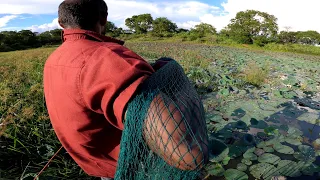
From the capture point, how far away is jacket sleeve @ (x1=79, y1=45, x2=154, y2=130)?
0.70 m

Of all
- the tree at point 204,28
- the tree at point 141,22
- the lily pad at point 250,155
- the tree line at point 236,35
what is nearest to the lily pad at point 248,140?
the lily pad at point 250,155

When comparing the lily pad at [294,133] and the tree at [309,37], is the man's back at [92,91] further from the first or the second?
the tree at [309,37]

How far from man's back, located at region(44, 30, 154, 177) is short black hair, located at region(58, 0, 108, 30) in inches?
1.7

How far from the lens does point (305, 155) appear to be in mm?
2814

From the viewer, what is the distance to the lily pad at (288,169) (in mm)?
2518

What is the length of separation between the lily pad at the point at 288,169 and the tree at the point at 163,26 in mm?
43488

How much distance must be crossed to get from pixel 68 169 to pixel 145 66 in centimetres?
176

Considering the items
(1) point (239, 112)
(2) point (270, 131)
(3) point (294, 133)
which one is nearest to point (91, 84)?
(2) point (270, 131)

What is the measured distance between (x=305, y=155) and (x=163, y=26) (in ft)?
148

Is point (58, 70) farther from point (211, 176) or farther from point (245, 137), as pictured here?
point (245, 137)

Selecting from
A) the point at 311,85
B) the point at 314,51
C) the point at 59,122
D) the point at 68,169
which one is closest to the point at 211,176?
the point at 68,169

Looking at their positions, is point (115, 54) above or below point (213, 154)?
above

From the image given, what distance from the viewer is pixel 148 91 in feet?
2.50

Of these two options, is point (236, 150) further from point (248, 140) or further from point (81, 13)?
point (81, 13)
